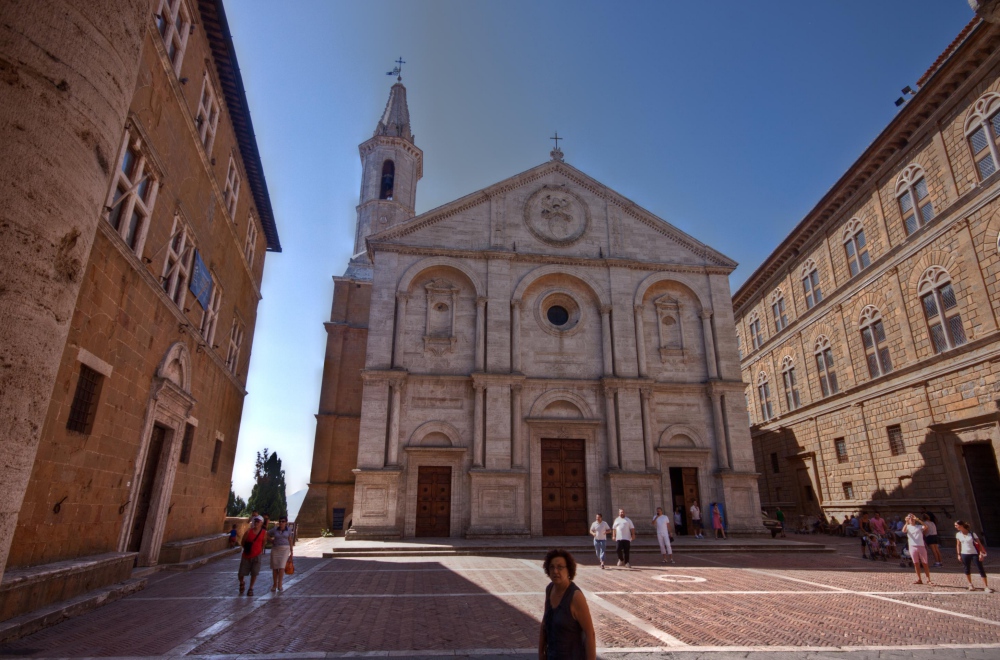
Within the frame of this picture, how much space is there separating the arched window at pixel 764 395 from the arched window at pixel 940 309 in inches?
619

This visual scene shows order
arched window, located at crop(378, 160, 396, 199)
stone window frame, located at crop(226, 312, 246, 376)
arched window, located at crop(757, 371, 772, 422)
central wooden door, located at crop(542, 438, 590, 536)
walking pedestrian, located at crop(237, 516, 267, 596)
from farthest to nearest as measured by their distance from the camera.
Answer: arched window, located at crop(757, 371, 772, 422) → arched window, located at crop(378, 160, 396, 199) → central wooden door, located at crop(542, 438, 590, 536) → stone window frame, located at crop(226, 312, 246, 376) → walking pedestrian, located at crop(237, 516, 267, 596)

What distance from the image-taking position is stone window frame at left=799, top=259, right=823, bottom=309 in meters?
31.8

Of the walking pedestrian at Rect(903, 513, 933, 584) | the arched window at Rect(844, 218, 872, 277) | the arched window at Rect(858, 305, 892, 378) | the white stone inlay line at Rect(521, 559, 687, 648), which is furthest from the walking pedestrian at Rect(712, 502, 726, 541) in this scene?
the arched window at Rect(844, 218, 872, 277)

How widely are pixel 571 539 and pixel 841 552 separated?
947 cm

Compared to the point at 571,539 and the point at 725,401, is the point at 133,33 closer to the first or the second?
the point at 571,539

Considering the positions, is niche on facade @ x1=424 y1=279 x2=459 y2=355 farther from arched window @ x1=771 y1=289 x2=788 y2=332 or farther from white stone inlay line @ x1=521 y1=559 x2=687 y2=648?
arched window @ x1=771 y1=289 x2=788 y2=332

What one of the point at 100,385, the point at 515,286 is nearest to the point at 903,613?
the point at 100,385

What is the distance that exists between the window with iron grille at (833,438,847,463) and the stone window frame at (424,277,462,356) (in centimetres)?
2065

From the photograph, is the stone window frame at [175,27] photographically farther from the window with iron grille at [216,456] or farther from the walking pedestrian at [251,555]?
the window with iron grille at [216,456]

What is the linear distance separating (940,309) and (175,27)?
26853 millimetres

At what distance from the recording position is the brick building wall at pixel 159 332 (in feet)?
31.4

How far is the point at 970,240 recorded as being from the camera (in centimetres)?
2055

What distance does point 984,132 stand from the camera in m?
20.2

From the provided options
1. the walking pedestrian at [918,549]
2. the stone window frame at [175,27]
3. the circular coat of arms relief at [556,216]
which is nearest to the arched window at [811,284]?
the circular coat of arms relief at [556,216]
